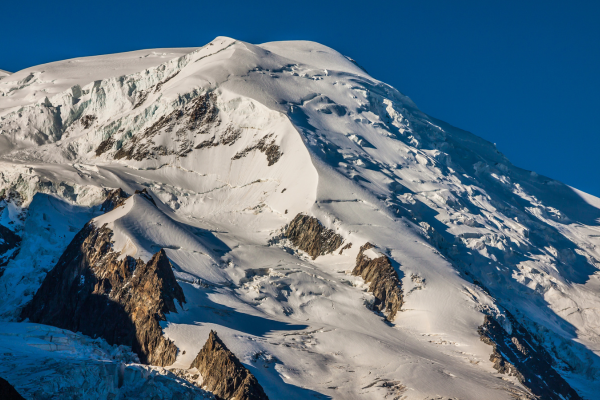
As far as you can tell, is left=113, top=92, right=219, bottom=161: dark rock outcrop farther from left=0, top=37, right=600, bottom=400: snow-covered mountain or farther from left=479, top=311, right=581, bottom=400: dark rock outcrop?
left=479, top=311, right=581, bottom=400: dark rock outcrop

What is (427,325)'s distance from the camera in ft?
376

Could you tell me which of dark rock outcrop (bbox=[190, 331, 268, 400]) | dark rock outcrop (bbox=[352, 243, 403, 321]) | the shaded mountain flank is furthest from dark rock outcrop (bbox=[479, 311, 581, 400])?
the shaded mountain flank

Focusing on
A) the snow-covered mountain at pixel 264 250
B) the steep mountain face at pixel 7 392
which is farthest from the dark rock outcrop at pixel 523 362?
the steep mountain face at pixel 7 392

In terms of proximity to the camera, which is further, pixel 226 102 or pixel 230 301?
pixel 226 102

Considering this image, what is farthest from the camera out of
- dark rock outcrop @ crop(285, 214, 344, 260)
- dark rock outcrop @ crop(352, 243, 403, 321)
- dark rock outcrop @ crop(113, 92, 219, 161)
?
dark rock outcrop @ crop(113, 92, 219, 161)

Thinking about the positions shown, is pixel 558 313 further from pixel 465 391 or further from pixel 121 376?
pixel 121 376

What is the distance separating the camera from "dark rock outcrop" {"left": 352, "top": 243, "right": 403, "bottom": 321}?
118m

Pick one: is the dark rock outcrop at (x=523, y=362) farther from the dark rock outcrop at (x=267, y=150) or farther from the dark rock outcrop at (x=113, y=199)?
the dark rock outcrop at (x=113, y=199)

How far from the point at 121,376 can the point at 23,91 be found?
138 m

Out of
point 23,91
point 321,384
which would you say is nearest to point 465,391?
point 321,384

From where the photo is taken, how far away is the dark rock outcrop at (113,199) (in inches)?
5281

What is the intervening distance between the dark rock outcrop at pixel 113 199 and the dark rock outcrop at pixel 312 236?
95.6 ft

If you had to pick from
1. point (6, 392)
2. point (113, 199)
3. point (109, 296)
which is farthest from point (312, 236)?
point (6, 392)

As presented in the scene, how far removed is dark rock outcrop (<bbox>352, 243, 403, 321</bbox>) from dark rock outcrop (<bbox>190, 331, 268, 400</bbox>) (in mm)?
37471
